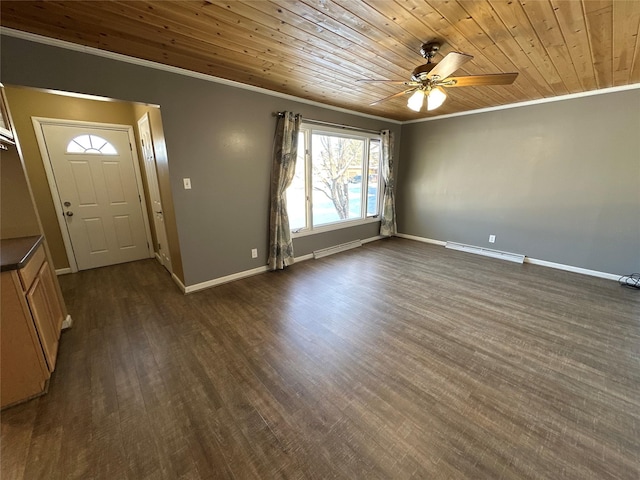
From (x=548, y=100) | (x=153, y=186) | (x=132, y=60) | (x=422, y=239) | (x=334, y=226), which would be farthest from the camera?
(x=422, y=239)

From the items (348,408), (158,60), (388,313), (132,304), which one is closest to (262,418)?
(348,408)

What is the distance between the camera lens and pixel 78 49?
2082 mm

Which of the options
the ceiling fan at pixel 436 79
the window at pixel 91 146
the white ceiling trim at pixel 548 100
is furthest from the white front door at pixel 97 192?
the white ceiling trim at pixel 548 100

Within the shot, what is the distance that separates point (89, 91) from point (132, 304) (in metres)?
2.16

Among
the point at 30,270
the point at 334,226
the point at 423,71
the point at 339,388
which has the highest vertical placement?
the point at 423,71

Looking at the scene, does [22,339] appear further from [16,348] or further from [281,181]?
[281,181]

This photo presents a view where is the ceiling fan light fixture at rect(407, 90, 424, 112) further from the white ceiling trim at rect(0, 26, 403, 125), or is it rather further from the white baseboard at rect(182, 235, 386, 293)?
the white baseboard at rect(182, 235, 386, 293)

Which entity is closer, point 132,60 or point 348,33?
point 348,33

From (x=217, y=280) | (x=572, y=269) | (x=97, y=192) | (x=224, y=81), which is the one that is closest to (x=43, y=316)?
(x=217, y=280)

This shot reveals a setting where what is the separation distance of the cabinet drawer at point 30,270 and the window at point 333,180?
103 inches

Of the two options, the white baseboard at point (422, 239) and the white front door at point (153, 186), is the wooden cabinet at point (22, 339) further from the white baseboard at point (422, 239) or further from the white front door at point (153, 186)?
the white baseboard at point (422, 239)

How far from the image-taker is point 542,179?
3883 mm

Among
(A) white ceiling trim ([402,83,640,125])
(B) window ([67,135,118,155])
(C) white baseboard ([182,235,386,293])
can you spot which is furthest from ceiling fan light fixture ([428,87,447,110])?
(B) window ([67,135,118,155])

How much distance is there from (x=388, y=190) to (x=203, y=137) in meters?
3.75
